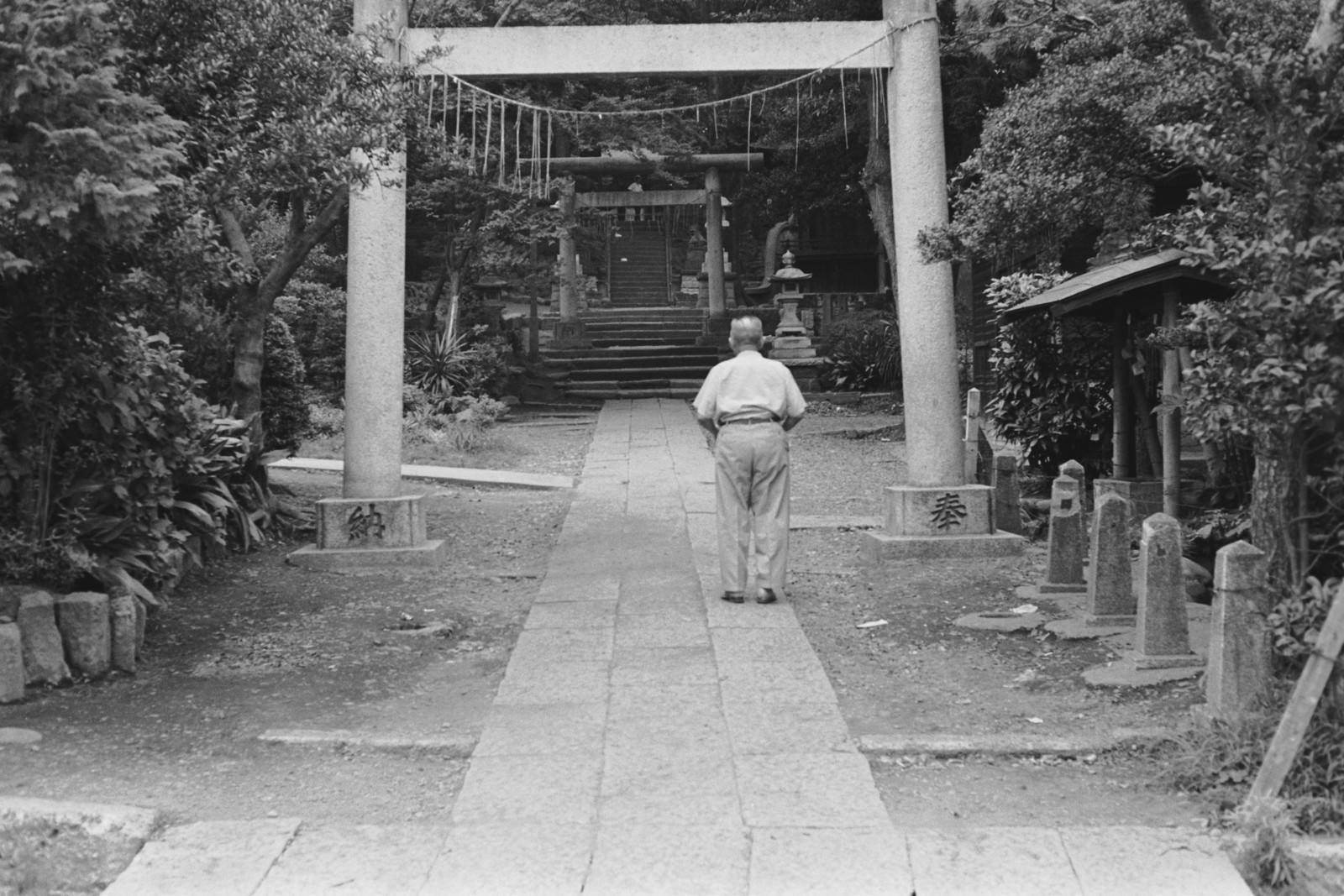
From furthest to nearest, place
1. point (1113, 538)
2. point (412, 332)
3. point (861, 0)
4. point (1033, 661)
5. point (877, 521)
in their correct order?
1. point (412, 332)
2. point (861, 0)
3. point (877, 521)
4. point (1113, 538)
5. point (1033, 661)

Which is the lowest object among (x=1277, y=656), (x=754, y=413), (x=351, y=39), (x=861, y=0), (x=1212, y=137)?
(x=1277, y=656)

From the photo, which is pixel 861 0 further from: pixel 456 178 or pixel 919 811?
pixel 919 811

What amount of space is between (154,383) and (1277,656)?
6.15 m

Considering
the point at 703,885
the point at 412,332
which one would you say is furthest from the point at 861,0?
the point at 703,885

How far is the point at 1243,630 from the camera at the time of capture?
4.50 metres

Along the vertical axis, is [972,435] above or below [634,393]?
below

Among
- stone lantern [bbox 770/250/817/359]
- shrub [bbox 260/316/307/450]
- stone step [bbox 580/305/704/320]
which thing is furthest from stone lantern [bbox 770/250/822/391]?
shrub [bbox 260/316/307/450]

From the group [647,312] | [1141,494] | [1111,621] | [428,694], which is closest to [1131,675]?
[1111,621]

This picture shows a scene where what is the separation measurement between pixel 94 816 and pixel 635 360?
20.4m

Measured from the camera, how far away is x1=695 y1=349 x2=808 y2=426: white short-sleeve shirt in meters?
7.36

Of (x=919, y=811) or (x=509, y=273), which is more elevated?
(x=509, y=273)

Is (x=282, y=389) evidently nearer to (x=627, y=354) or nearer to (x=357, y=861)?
(x=357, y=861)

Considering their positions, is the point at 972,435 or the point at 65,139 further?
the point at 972,435

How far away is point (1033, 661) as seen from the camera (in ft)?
21.0
